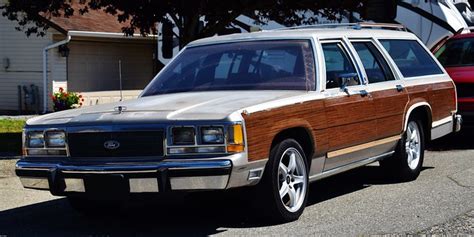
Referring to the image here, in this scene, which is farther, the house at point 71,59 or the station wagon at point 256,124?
the house at point 71,59

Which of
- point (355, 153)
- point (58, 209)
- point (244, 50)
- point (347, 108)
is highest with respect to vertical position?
point (244, 50)

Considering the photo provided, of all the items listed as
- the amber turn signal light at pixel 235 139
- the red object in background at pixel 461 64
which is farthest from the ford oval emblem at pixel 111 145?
the red object in background at pixel 461 64

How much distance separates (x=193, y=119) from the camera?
19.2ft

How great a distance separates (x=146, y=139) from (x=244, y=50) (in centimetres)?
191

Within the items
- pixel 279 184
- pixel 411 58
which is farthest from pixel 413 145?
pixel 279 184

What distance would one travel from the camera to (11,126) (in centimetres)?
1642

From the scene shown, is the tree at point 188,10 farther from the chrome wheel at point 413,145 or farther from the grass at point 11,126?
the chrome wheel at point 413,145

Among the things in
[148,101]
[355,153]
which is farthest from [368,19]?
[148,101]

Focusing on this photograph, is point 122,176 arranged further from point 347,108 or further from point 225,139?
point 347,108

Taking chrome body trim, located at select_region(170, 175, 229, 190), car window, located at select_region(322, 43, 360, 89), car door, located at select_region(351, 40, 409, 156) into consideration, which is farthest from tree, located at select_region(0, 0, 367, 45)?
chrome body trim, located at select_region(170, 175, 229, 190)

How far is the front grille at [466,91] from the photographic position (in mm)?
11536

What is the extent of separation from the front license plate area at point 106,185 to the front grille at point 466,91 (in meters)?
7.27

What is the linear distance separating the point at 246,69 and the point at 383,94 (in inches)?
63.4

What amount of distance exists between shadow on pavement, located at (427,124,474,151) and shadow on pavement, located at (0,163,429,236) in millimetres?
3850
